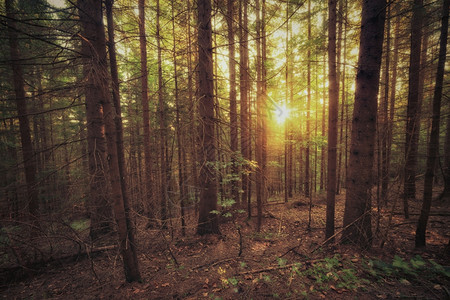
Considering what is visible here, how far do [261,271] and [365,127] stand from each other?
5.10 meters

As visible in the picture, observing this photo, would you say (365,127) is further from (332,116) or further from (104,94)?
(104,94)

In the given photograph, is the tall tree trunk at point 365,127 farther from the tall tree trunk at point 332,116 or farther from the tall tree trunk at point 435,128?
the tall tree trunk at point 435,128

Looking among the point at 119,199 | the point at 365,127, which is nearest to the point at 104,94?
the point at 119,199

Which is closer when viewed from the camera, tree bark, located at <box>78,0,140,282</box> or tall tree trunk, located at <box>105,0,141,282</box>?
tree bark, located at <box>78,0,140,282</box>

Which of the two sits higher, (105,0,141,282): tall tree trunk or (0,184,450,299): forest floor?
(105,0,141,282): tall tree trunk

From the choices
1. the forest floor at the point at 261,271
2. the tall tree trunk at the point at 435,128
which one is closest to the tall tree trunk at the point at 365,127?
the forest floor at the point at 261,271

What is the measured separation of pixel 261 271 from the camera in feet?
15.1

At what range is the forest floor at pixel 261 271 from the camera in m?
3.59

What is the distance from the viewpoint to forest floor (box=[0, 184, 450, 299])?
359cm

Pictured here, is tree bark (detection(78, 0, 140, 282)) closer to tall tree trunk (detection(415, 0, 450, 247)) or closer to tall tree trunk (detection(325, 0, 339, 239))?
tall tree trunk (detection(325, 0, 339, 239))

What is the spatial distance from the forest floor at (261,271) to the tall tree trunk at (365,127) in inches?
21.5

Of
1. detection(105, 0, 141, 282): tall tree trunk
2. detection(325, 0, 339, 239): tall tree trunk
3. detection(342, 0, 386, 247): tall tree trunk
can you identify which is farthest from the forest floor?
detection(325, 0, 339, 239): tall tree trunk

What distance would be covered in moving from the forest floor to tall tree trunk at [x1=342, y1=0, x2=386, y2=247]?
55cm

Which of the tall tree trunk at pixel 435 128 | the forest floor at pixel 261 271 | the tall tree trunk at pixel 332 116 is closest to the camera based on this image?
the forest floor at pixel 261 271
